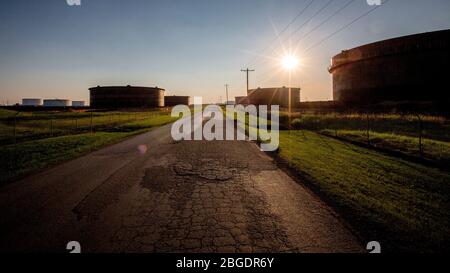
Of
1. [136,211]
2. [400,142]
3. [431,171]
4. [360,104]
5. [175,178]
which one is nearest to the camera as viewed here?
[136,211]

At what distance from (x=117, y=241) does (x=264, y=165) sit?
5617mm

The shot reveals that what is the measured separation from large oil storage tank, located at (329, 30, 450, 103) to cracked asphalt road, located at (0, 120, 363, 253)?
37357mm

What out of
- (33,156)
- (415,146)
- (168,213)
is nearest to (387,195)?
(168,213)

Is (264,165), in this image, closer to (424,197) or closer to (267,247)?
(424,197)

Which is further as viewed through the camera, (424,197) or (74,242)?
(424,197)

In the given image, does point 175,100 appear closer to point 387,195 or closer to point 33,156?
point 33,156

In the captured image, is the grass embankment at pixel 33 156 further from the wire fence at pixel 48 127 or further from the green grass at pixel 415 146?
the green grass at pixel 415 146

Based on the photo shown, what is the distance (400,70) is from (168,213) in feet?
140

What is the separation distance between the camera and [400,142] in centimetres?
1176

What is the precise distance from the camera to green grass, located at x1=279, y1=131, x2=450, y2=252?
3.45m

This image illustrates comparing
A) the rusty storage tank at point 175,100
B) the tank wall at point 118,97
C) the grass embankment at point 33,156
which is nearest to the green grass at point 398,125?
the grass embankment at point 33,156
